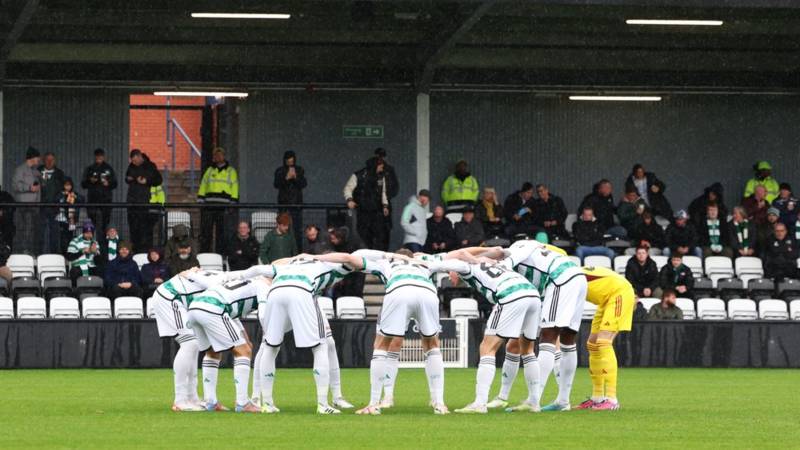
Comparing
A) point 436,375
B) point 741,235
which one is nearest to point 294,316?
point 436,375

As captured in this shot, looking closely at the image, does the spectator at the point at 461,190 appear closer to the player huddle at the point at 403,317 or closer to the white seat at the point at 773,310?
the white seat at the point at 773,310

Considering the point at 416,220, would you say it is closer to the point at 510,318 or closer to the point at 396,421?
the point at 510,318

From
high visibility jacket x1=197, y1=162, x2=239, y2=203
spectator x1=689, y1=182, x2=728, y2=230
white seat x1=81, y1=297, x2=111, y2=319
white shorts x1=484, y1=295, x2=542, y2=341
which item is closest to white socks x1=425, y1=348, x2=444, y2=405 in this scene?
white shorts x1=484, y1=295, x2=542, y2=341

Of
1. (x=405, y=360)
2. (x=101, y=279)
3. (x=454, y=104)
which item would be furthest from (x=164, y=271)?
(x=454, y=104)

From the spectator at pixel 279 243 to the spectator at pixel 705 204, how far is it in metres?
9.06

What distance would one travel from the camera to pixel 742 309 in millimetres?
28109

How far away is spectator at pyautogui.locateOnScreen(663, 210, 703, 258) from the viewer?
30219 mm

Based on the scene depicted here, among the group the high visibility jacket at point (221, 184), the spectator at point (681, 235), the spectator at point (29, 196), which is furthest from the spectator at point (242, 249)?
the spectator at point (681, 235)

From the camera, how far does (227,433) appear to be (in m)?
12.8

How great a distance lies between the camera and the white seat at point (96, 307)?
25891mm

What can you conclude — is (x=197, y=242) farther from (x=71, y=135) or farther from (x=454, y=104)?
(x=454, y=104)

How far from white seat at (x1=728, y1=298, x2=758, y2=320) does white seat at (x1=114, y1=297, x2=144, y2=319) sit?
10.7 m

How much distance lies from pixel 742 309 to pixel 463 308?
534 cm

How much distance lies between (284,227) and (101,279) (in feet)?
11.4
